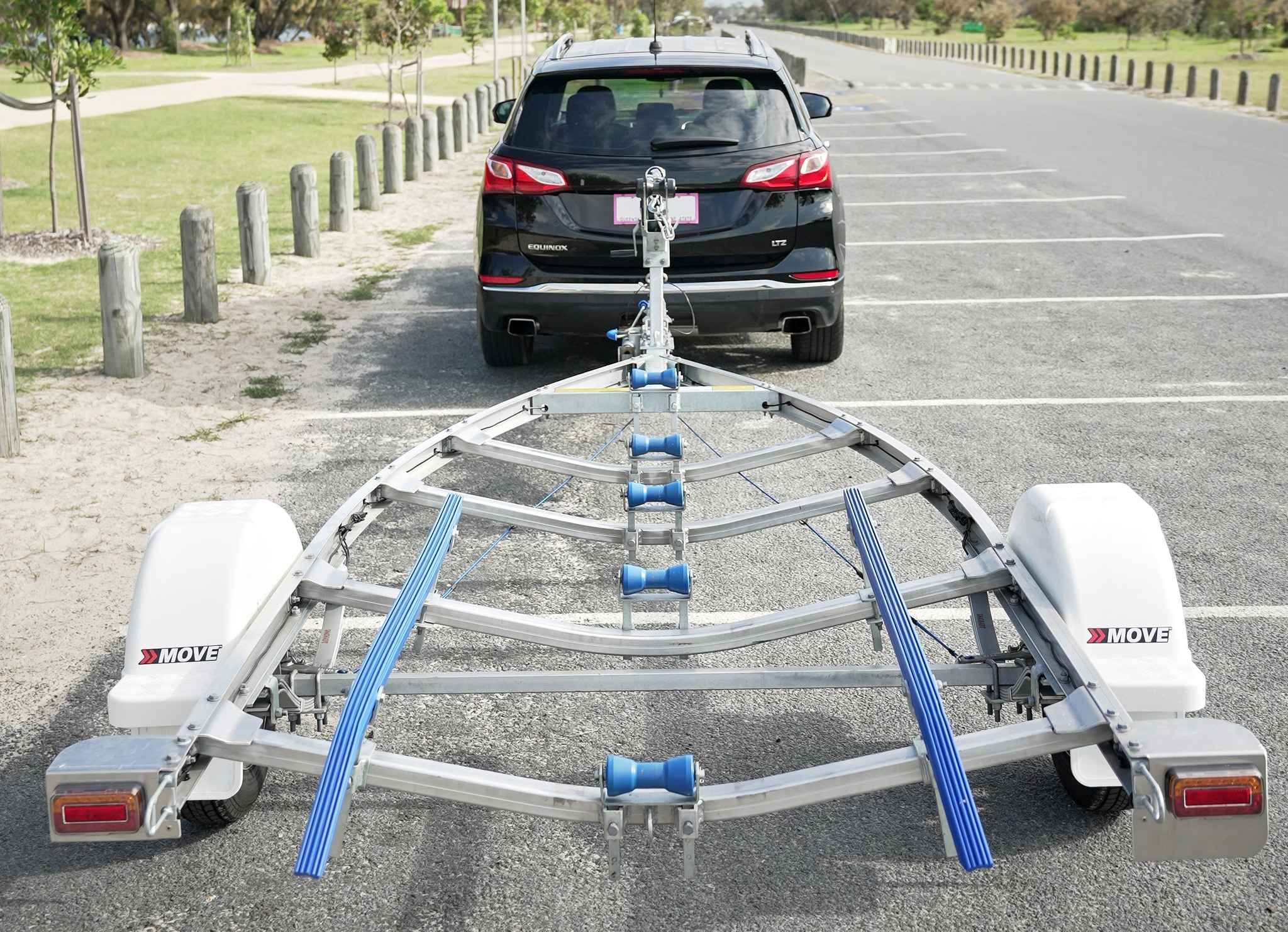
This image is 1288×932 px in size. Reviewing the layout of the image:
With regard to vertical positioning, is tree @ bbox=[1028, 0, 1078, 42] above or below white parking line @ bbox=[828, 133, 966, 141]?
above

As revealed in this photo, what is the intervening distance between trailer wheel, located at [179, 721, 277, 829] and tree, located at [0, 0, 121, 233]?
35.4 ft

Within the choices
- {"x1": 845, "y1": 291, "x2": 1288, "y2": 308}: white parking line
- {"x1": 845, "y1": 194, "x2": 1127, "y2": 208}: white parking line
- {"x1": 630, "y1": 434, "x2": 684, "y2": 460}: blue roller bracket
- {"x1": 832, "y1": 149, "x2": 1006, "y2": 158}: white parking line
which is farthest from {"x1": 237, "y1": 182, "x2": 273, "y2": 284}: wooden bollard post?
{"x1": 832, "y1": 149, "x2": 1006, "y2": 158}: white parking line

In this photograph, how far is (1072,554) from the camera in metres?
3.34

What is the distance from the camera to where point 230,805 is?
3.40m

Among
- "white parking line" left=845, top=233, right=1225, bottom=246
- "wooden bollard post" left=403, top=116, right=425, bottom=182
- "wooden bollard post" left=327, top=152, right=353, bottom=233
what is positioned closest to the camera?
"white parking line" left=845, top=233, right=1225, bottom=246

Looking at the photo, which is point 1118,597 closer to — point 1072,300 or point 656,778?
point 656,778

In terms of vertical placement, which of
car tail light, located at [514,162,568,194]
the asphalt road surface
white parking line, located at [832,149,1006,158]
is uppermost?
car tail light, located at [514,162,568,194]

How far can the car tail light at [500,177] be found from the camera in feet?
24.5

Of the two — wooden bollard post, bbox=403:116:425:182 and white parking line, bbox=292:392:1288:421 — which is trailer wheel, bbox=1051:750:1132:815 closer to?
white parking line, bbox=292:392:1288:421

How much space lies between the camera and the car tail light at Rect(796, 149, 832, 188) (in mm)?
7441

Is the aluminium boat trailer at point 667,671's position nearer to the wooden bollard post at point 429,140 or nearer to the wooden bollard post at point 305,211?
the wooden bollard post at point 305,211

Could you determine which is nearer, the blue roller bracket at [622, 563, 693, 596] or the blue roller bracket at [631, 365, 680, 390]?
the blue roller bracket at [622, 563, 693, 596]

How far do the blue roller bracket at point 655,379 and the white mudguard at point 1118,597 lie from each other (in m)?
1.69

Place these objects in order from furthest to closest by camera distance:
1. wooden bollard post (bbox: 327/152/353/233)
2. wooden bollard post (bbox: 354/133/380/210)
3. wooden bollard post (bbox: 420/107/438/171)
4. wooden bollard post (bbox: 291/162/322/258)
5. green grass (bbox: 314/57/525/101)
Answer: green grass (bbox: 314/57/525/101)
wooden bollard post (bbox: 420/107/438/171)
wooden bollard post (bbox: 354/133/380/210)
wooden bollard post (bbox: 327/152/353/233)
wooden bollard post (bbox: 291/162/322/258)
